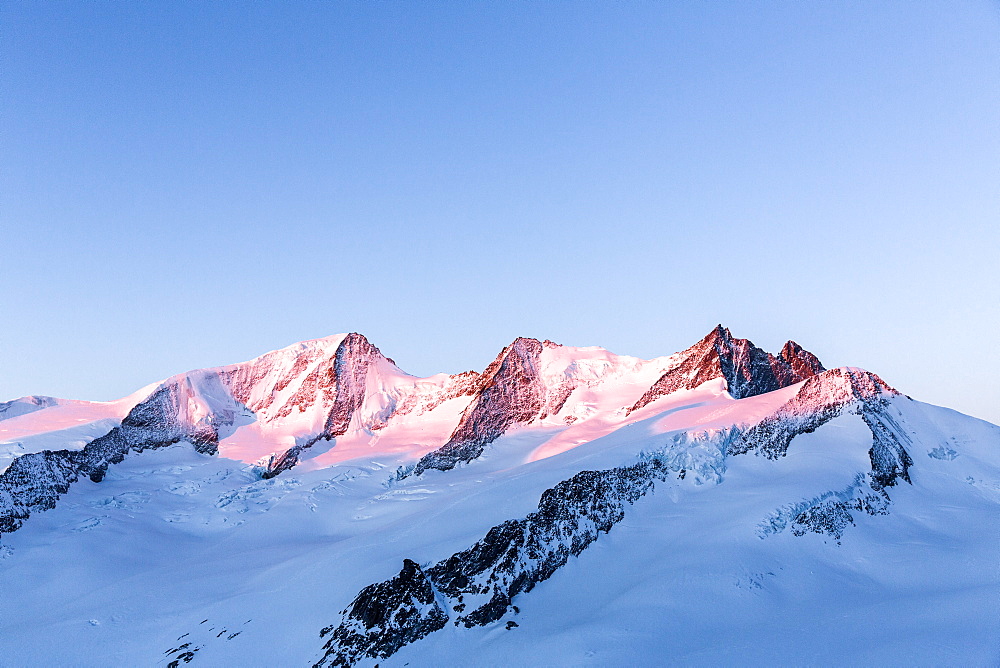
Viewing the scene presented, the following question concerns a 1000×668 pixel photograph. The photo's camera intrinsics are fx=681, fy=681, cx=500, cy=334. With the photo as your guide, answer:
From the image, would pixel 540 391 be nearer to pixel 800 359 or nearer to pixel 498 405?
pixel 498 405

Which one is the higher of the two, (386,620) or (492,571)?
(492,571)

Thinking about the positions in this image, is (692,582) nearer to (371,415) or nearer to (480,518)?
(480,518)

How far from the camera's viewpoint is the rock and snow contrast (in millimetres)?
52156

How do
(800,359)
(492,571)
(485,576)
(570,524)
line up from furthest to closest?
1. (800,359)
2. (570,524)
3. (492,571)
4. (485,576)

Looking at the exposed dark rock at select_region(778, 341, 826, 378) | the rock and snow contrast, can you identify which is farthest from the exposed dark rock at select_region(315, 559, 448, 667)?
the exposed dark rock at select_region(778, 341, 826, 378)

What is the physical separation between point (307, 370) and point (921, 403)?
467 ft

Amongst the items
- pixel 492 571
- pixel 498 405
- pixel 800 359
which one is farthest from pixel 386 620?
pixel 800 359

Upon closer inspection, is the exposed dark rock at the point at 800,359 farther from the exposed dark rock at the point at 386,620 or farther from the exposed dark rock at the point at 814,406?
the exposed dark rock at the point at 386,620

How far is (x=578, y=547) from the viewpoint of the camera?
2616 inches

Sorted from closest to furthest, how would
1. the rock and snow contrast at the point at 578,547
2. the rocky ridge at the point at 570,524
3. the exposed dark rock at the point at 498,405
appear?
the rock and snow contrast at the point at 578,547
the rocky ridge at the point at 570,524
the exposed dark rock at the point at 498,405

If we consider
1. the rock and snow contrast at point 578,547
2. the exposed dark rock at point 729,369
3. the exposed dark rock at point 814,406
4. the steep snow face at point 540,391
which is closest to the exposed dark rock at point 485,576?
the rock and snow contrast at point 578,547

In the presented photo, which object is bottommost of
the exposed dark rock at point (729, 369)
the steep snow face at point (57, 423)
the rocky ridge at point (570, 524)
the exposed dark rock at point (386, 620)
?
the exposed dark rock at point (386, 620)

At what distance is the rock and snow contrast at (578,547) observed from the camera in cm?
5216

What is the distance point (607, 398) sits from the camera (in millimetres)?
148500
